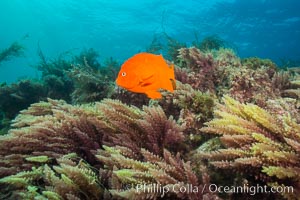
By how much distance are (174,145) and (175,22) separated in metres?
42.8

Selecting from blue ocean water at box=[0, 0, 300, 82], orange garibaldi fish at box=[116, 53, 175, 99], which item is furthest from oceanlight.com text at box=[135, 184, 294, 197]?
blue ocean water at box=[0, 0, 300, 82]

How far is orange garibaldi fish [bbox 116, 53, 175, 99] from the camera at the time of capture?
2.20 metres

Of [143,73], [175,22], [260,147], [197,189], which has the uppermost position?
[175,22]

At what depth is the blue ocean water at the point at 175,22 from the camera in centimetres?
3509

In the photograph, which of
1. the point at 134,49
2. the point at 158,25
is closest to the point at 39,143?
the point at 158,25

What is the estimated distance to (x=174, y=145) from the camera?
9.62 ft

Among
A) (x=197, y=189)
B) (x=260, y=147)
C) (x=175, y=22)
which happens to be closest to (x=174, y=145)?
(x=197, y=189)

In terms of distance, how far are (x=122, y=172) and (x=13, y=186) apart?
4.87ft

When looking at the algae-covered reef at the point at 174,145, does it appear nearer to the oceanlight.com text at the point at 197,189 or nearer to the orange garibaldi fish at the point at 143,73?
the oceanlight.com text at the point at 197,189

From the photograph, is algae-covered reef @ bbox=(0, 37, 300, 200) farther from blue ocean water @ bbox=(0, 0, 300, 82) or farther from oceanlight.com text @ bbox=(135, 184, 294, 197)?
blue ocean water @ bbox=(0, 0, 300, 82)

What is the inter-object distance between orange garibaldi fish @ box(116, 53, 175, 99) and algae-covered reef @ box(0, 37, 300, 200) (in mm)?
726

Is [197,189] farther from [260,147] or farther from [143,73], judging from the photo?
[143,73]

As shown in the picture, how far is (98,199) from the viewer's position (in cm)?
247

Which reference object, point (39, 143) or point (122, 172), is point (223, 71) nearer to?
point (122, 172)
